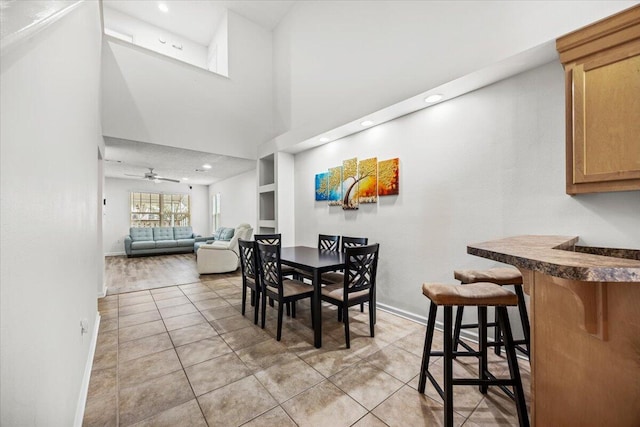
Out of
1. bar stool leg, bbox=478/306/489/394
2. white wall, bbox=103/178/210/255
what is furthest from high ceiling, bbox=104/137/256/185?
bar stool leg, bbox=478/306/489/394

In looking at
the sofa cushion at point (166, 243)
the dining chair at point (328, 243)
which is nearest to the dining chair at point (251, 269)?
the dining chair at point (328, 243)

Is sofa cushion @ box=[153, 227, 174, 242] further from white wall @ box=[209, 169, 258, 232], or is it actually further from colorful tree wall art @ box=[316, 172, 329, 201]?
colorful tree wall art @ box=[316, 172, 329, 201]

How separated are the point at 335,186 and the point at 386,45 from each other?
190cm

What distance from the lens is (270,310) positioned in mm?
3299

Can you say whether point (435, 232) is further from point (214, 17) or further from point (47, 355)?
point (214, 17)

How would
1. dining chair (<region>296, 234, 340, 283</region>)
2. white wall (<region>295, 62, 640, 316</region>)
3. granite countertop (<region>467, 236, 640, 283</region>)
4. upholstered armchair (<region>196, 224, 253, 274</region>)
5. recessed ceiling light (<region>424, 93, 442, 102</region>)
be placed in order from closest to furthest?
granite countertop (<region>467, 236, 640, 283</region>) < white wall (<region>295, 62, 640, 316</region>) < recessed ceiling light (<region>424, 93, 442, 102</region>) < dining chair (<region>296, 234, 340, 283</region>) < upholstered armchair (<region>196, 224, 253, 274</region>)

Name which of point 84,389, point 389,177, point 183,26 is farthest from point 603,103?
point 183,26

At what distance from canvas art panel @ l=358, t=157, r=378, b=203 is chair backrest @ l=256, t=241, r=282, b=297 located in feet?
4.90

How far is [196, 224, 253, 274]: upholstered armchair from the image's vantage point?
531cm

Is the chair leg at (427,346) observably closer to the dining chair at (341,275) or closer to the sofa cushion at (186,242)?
the dining chair at (341,275)

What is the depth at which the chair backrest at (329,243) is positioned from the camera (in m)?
3.56

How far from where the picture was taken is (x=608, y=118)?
156cm

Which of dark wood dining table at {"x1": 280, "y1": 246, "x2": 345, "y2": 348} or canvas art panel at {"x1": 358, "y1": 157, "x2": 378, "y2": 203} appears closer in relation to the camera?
dark wood dining table at {"x1": 280, "y1": 246, "x2": 345, "y2": 348}

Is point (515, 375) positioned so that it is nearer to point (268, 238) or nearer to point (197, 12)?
point (268, 238)
